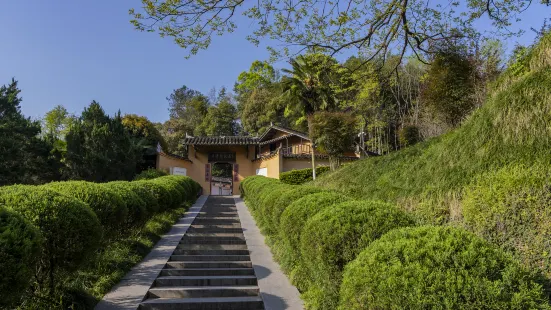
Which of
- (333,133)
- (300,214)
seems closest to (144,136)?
(333,133)

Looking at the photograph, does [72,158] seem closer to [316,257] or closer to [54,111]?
[316,257]

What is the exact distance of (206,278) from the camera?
18.5ft

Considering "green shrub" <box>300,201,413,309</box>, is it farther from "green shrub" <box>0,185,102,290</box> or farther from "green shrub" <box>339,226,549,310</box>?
"green shrub" <box>0,185,102,290</box>

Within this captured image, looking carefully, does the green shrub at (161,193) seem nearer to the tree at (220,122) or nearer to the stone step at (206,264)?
the stone step at (206,264)

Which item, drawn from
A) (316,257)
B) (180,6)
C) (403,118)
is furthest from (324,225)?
(403,118)

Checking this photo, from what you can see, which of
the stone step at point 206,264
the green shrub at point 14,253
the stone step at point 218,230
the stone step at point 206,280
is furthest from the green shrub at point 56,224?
the stone step at point 218,230

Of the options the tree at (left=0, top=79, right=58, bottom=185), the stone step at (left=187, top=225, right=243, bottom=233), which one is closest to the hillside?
the stone step at (left=187, top=225, right=243, bottom=233)

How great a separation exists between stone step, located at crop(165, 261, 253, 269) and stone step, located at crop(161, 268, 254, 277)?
288 millimetres

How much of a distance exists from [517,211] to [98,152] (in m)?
17.2

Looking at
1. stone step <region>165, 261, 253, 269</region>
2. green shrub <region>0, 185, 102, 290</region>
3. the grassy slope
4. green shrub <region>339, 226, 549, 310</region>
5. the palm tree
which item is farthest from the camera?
the palm tree

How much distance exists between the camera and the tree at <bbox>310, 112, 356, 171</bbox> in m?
15.1

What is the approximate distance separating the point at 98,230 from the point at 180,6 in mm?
3237

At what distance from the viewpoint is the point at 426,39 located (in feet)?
23.5

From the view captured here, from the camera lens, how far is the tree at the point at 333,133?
15.1 meters
